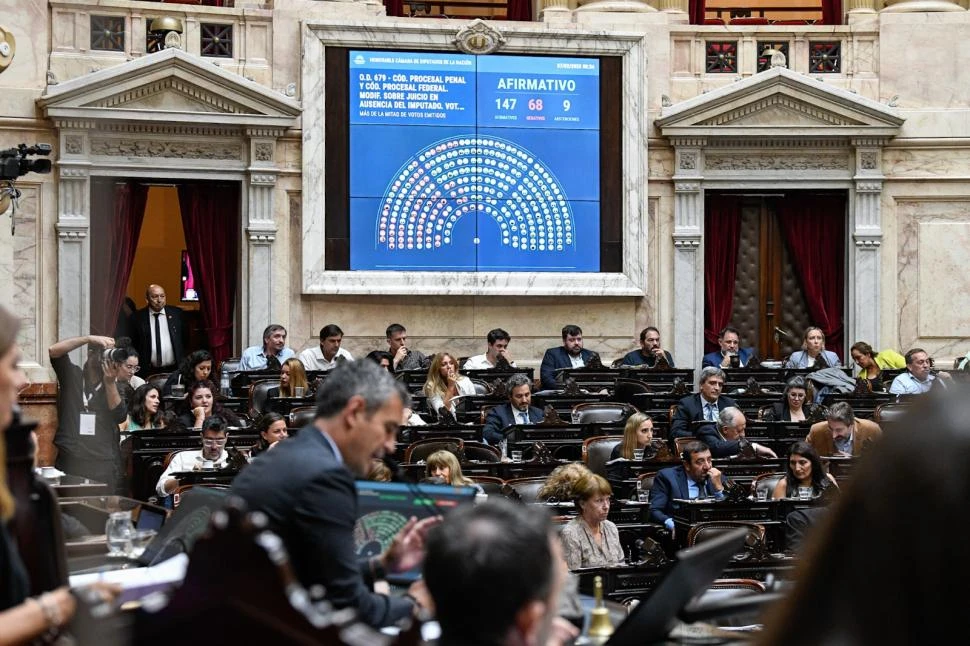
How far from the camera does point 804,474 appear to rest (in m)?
8.34

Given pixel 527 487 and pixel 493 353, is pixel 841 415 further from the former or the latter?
pixel 493 353

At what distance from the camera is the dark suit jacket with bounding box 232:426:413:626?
9.44 feet

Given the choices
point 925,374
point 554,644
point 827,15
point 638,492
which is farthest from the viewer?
point 827,15

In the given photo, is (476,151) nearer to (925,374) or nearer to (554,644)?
(925,374)

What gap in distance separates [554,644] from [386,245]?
13.3 m

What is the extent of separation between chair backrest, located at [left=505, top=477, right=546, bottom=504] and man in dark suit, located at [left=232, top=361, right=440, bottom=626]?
5259 millimetres

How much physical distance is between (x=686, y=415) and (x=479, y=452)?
6.79ft

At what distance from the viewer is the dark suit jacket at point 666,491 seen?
27.4 ft

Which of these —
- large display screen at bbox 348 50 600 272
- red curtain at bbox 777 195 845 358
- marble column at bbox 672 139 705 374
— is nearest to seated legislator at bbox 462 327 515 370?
large display screen at bbox 348 50 600 272

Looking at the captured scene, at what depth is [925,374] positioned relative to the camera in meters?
13.2

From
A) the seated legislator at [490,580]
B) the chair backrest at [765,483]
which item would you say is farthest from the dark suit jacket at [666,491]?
the seated legislator at [490,580]

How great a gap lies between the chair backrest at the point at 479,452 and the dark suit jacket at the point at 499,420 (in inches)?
25.8

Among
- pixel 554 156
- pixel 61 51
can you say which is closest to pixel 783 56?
pixel 554 156

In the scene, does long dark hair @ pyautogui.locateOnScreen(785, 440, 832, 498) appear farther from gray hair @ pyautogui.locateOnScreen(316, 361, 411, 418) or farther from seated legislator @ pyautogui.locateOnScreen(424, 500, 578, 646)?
seated legislator @ pyautogui.locateOnScreen(424, 500, 578, 646)
